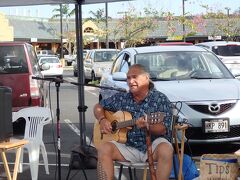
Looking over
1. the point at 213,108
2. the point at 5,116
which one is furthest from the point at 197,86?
the point at 5,116

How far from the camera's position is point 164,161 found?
5.11 metres

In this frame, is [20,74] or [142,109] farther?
[20,74]

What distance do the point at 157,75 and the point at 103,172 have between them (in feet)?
10.9

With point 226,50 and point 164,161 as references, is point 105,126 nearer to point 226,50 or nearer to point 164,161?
point 164,161

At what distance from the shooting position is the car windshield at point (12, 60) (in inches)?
420

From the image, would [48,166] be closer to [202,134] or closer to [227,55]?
[202,134]

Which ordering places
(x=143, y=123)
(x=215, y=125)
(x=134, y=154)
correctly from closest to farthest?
(x=143, y=123) < (x=134, y=154) < (x=215, y=125)

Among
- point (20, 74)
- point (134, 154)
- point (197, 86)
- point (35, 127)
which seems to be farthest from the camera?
point (20, 74)

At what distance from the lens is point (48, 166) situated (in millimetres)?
7441

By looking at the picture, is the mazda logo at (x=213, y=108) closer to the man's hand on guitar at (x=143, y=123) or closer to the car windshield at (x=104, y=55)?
the man's hand on guitar at (x=143, y=123)

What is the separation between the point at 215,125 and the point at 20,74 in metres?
4.55

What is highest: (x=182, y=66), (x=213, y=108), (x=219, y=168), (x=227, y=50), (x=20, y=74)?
(x=227, y=50)

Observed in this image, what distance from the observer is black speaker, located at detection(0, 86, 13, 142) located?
17.6ft

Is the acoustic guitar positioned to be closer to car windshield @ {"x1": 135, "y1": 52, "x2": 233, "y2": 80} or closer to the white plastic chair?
the white plastic chair
